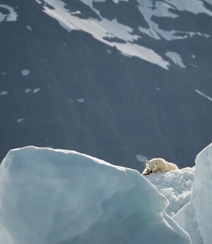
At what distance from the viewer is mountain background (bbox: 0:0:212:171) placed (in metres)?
104

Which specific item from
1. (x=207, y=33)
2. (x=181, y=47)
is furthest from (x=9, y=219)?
(x=207, y=33)

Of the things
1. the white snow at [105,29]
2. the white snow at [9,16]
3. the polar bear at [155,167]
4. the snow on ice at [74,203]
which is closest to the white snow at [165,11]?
the white snow at [105,29]

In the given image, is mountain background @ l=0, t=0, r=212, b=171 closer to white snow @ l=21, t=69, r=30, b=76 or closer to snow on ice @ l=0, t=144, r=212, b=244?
white snow @ l=21, t=69, r=30, b=76

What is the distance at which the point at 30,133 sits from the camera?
333 ft

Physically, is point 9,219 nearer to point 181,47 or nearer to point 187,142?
point 187,142

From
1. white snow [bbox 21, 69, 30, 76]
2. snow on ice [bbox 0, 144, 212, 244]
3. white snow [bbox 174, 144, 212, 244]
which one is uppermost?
snow on ice [bbox 0, 144, 212, 244]

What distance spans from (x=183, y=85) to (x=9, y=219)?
371ft

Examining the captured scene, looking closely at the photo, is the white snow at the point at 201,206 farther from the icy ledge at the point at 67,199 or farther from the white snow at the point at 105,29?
the white snow at the point at 105,29

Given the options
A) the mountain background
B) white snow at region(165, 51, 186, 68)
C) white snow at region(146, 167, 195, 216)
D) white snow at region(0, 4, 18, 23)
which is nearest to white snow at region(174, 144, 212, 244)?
white snow at region(146, 167, 195, 216)

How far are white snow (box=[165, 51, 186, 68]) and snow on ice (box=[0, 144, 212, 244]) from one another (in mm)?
124166

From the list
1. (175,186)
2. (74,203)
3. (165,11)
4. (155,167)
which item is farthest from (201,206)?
(165,11)

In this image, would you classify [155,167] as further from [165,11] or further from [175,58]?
[165,11]

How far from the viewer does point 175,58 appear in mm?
133250

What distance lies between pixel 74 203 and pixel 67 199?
12cm
